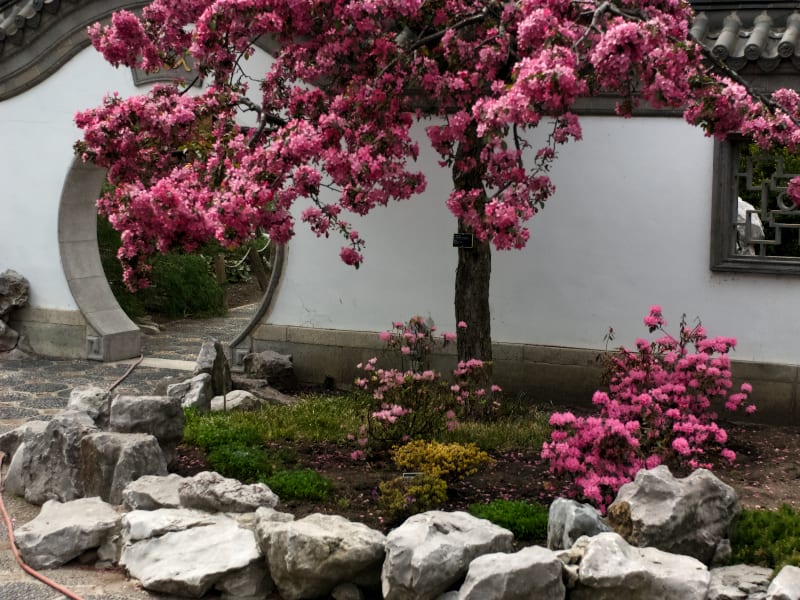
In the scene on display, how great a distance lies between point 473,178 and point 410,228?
6.97ft

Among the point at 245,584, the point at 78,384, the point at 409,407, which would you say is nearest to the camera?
the point at 245,584

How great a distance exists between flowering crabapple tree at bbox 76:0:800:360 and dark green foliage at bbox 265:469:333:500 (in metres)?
1.62

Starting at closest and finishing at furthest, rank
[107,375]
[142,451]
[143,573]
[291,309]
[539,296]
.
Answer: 1. [143,573]
2. [142,451]
3. [539,296]
4. [291,309]
5. [107,375]

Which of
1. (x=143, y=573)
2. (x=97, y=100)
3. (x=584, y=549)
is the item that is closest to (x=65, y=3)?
(x=97, y=100)

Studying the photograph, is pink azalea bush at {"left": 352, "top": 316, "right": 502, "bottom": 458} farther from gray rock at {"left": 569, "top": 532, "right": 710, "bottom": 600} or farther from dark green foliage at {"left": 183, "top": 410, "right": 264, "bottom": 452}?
gray rock at {"left": 569, "top": 532, "right": 710, "bottom": 600}

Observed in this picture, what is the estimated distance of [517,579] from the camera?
4.96 metres

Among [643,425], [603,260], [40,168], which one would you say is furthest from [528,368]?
[40,168]

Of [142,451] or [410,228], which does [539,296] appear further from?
[142,451]

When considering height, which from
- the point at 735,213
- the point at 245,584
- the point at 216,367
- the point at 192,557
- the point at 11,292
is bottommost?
the point at 245,584

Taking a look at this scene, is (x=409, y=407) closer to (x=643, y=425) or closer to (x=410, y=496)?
(x=410, y=496)

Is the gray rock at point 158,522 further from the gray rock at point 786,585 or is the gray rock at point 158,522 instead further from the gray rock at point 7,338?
the gray rock at point 7,338

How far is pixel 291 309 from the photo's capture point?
36.8 feet

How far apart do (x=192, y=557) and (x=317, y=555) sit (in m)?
0.78

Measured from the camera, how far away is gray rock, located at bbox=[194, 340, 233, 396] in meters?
9.70
